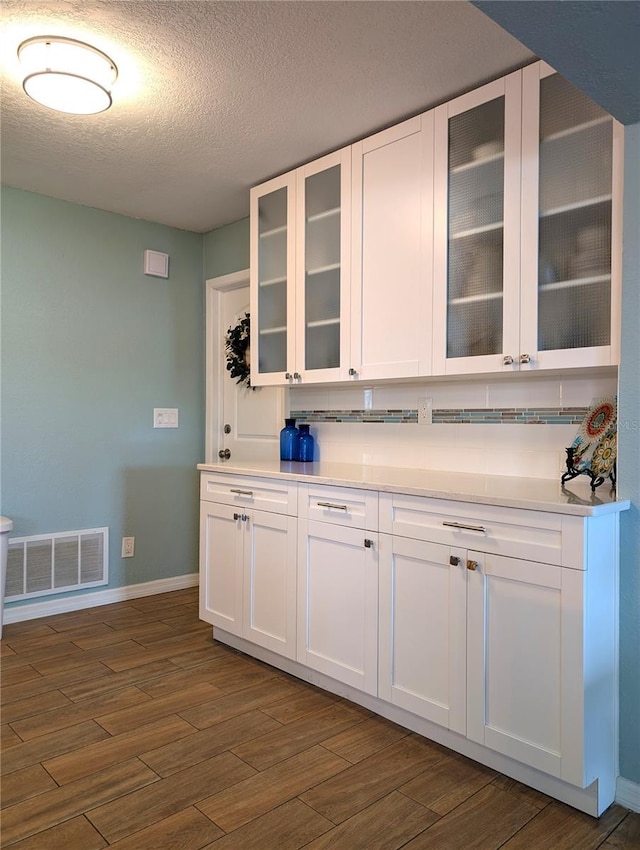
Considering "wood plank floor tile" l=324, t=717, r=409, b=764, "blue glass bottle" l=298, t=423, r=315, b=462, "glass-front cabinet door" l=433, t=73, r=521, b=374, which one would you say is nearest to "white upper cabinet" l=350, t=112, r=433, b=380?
"glass-front cabinet door" l=433, t=73, r=521, b=374

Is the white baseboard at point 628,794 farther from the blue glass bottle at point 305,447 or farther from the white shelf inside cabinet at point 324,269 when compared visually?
the white shelf inside cabinet at point 324,269

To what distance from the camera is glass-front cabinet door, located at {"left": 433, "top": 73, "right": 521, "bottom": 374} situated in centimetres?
218

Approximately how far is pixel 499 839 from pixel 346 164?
2.57 metres

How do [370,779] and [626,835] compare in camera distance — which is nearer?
[626,835]

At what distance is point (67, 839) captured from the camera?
1.67m

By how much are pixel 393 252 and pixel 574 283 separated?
803 millimetres

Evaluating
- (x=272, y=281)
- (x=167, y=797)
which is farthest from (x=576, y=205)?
(x=167, y=797)

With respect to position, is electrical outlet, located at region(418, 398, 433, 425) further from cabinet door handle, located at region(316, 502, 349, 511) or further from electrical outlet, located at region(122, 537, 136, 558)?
electrical outlet, located at region(122, 537, 136, 558)

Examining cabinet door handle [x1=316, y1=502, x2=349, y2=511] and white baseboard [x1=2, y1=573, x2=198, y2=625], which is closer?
cabinet door handle [x1=316, y1=502, x2=349, y2=511]

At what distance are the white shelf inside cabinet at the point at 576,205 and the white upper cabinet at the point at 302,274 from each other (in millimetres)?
931

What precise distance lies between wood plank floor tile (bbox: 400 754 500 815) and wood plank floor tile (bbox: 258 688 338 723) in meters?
0.56

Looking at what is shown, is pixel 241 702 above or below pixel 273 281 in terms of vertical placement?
below

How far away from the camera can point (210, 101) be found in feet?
8.05

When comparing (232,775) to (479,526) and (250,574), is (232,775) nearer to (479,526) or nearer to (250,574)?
(250,574)
